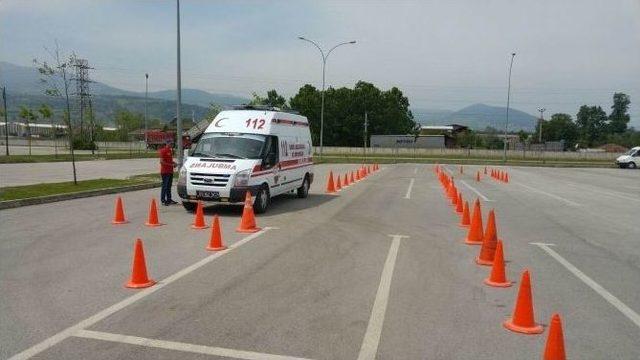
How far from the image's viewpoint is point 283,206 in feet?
49.6

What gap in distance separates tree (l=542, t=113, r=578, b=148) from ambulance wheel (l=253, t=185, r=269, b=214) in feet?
474

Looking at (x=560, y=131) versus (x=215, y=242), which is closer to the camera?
(x=215, y=242)

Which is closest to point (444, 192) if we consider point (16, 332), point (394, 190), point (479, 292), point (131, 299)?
point (394, 190)

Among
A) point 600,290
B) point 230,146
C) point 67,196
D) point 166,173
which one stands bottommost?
point 600,290

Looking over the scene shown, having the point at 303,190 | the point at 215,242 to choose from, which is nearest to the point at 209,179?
the point at 215,242

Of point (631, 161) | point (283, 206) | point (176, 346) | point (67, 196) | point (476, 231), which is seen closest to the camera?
point (176, 346)

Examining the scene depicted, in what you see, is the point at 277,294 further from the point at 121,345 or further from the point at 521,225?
the point at 521,225

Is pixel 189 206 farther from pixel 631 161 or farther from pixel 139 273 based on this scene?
pixel 631 161

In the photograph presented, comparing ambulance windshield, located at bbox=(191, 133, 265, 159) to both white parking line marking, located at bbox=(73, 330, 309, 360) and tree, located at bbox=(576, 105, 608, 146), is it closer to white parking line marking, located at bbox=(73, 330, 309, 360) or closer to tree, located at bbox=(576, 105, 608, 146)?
white parking line marking, located at bbox=(73, 330, 309, 360)

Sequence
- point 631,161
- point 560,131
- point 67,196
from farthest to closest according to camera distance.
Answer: point 560,131, point 631,161, point 67,196

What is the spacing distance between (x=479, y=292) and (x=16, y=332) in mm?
4970

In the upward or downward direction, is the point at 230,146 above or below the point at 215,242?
above

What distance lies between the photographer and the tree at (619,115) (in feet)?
547

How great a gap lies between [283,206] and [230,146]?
7.86 feet
